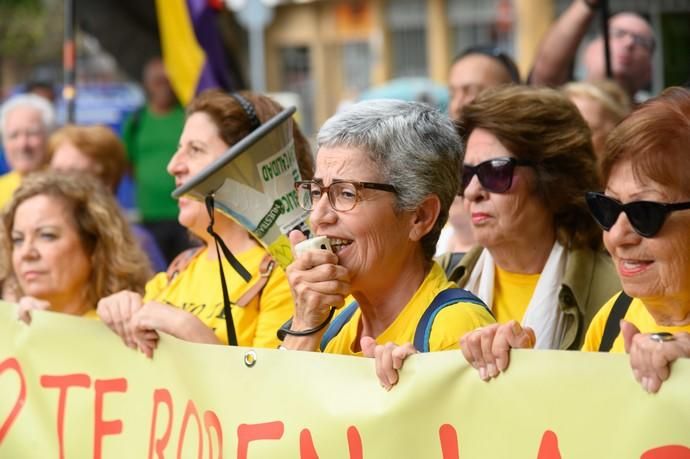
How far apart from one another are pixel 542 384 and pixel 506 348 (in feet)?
0.34

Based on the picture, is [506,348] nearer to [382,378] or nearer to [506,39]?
[382,378]

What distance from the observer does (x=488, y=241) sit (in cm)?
417

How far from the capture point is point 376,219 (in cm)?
338

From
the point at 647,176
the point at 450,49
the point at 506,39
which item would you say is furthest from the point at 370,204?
the point at 450,49

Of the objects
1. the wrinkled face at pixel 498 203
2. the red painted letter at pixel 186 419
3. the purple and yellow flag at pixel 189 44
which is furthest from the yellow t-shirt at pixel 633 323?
the purple and yellow flag at pixel 189 44

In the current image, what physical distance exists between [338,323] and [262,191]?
1.38 feet

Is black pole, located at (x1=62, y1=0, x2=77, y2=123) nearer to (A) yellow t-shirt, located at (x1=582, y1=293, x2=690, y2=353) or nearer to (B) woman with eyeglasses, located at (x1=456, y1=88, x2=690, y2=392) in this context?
(A) yellow t-shirt, located at (x1=582, y1=293, x2=690, y2=353)

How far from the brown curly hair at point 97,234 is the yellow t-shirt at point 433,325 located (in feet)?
5.15

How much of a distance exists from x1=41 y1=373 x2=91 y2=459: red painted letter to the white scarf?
1.20 m

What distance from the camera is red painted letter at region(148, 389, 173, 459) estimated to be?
368 centimetres

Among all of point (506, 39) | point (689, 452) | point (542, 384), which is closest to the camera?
point (689, 452)

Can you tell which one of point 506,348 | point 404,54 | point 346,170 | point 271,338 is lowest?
point 404,54

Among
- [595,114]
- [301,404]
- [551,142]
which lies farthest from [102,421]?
[595,114]

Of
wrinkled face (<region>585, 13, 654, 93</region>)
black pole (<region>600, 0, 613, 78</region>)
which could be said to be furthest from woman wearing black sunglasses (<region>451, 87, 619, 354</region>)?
wrinkled face (<region>585, 13, 654, 93</region>)
